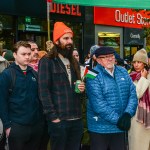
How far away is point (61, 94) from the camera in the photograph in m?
5.19

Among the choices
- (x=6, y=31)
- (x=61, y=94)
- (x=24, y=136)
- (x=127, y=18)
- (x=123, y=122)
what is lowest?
(x=24, y=136)

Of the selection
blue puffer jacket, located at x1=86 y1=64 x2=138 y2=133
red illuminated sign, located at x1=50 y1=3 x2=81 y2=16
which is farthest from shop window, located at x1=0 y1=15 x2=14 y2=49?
blue puffer jacket, located at x1=86 y1=64 x2=138 y2=133

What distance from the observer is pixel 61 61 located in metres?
5.34

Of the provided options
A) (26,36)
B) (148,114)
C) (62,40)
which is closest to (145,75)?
(148,114)

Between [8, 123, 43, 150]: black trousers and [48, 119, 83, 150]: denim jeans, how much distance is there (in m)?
0.19

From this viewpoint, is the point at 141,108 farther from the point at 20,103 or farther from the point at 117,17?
the point at 117,17

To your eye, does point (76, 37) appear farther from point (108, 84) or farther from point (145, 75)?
point (108, 84)

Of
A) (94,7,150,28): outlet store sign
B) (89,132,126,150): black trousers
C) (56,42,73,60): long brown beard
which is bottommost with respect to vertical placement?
(89,132,126,150): black trousers

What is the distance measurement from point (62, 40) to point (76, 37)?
13.4 meters

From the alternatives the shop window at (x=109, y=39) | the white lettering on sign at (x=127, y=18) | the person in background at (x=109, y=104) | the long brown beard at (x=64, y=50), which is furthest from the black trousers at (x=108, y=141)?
the white lettering on sign at (x=127, y=18)

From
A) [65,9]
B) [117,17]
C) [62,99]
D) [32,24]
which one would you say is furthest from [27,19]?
[62,99]

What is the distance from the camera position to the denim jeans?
5.16m

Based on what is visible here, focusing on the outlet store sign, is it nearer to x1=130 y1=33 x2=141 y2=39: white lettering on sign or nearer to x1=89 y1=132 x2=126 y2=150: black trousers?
x1=130 y1=33 x2=141 y2=39: white lettering on sign

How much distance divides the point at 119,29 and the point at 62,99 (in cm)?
1709
